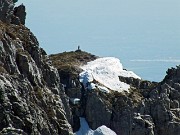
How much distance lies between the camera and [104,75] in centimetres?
16012

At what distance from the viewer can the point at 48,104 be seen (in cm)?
10981

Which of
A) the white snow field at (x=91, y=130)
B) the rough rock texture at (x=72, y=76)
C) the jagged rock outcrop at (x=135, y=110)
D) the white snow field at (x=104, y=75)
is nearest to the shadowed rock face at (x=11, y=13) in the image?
the rough rock texture at (x=72, y=76)

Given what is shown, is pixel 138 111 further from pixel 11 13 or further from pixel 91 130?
pixel 11 13

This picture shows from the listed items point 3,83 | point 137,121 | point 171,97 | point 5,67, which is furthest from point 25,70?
point 171,97

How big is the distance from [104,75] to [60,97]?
106ft

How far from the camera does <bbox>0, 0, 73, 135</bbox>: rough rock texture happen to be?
90.0 metres

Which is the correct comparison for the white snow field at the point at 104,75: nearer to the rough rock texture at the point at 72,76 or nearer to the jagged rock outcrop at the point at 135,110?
the rough rock texture at the point at 72,76

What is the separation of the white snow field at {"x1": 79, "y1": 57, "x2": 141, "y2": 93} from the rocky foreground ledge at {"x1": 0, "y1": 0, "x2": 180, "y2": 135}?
1.42 metres

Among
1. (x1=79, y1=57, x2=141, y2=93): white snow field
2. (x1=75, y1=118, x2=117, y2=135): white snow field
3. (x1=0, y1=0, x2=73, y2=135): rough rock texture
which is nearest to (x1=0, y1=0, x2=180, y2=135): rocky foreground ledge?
(x1=0, y1=0, x2=73, y2=135): rough rock texture

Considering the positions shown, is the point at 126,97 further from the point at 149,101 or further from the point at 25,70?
the point at 25,70

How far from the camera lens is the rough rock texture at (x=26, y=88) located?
295 ft

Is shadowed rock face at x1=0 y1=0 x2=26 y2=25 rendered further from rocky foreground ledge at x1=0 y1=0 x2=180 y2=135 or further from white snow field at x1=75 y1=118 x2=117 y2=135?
white snow field at x1=75 y1=118 x2=117 y2=135

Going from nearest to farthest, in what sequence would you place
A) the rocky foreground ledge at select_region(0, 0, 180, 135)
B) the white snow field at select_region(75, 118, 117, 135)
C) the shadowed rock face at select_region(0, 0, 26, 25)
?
the rocky foreground ledge at select_region(0, 0, 180, 135)
the shadowed rock face at select_region(0, 0, 26, 25)
the white snow field at select_region(75, 118, 117, 135)

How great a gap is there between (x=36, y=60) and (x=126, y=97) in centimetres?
2785
